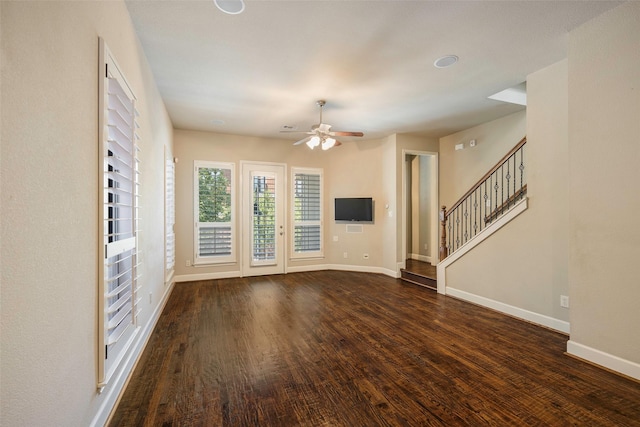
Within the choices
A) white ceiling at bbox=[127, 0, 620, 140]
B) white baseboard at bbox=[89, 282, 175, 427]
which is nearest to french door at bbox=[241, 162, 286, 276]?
white ceiling at bbox=[127, 0, 620, 140]

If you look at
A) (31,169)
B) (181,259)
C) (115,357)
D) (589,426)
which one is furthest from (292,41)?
(181,259)

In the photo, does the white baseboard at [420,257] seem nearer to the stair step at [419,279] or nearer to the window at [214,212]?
the stair step at [419,279]

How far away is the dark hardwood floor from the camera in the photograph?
187 centimetres

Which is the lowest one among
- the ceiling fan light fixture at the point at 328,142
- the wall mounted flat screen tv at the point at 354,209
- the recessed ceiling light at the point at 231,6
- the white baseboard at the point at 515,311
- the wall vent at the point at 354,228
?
the white baseboard at the point at 515,311

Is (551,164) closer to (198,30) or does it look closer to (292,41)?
(292,41)

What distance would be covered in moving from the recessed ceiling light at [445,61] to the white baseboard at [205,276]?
5.04 m

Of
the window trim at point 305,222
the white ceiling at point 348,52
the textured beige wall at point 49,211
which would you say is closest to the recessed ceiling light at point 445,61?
the white ceiling at point 348,52

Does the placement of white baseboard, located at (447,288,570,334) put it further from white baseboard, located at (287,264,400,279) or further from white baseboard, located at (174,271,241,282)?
white baseboard, located at (174,271,241,282)

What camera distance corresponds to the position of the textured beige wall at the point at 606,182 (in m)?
2.27

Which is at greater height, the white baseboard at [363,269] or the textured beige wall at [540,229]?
the textured beige wall at [540,229]

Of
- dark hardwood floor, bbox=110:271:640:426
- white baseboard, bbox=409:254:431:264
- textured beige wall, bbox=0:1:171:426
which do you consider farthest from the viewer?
white baseboard, bbox=409:254:431:264

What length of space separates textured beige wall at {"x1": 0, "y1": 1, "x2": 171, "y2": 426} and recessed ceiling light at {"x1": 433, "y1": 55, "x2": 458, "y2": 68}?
9.75 ft

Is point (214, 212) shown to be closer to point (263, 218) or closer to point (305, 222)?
point (263, 218)

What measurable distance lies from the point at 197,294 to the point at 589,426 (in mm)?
4739
